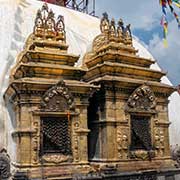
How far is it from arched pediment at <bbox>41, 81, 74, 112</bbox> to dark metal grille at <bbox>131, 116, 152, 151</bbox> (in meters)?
2.21

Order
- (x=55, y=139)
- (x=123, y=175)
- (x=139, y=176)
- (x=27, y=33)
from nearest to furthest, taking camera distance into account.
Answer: (x=55, y=139), (x=123, y=175), (x=139, y=176), (x=27, y=33)

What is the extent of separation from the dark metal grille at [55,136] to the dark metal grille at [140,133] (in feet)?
7.13

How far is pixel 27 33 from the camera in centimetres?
1218

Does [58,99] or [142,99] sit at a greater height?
[142,99]

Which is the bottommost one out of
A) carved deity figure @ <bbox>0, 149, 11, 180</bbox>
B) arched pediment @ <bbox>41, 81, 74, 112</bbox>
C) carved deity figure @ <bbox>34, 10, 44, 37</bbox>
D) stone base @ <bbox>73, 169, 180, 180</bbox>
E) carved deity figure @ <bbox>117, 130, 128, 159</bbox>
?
stone base @ <bbox>73, 169, 180, 180</bbox>

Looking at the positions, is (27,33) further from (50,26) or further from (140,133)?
(140,133)

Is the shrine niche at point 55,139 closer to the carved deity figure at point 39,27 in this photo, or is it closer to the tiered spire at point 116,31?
the carved deity figure at point 39,27

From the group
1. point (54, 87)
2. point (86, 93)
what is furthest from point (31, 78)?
point (86, 93)

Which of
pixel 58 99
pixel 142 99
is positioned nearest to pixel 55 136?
pixel 58 99

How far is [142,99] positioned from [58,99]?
2.82 m

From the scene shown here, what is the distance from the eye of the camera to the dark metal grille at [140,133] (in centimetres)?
995

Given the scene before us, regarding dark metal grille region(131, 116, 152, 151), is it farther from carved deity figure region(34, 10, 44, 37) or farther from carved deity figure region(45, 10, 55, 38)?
carved deity figure region(34, 10, 44, 37)

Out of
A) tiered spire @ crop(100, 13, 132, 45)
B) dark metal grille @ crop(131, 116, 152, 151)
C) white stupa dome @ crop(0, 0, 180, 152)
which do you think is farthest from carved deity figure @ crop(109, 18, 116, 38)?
dark metal grille @ crop(131, 116, 152, 151)

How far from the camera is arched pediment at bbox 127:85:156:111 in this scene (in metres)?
9.96
